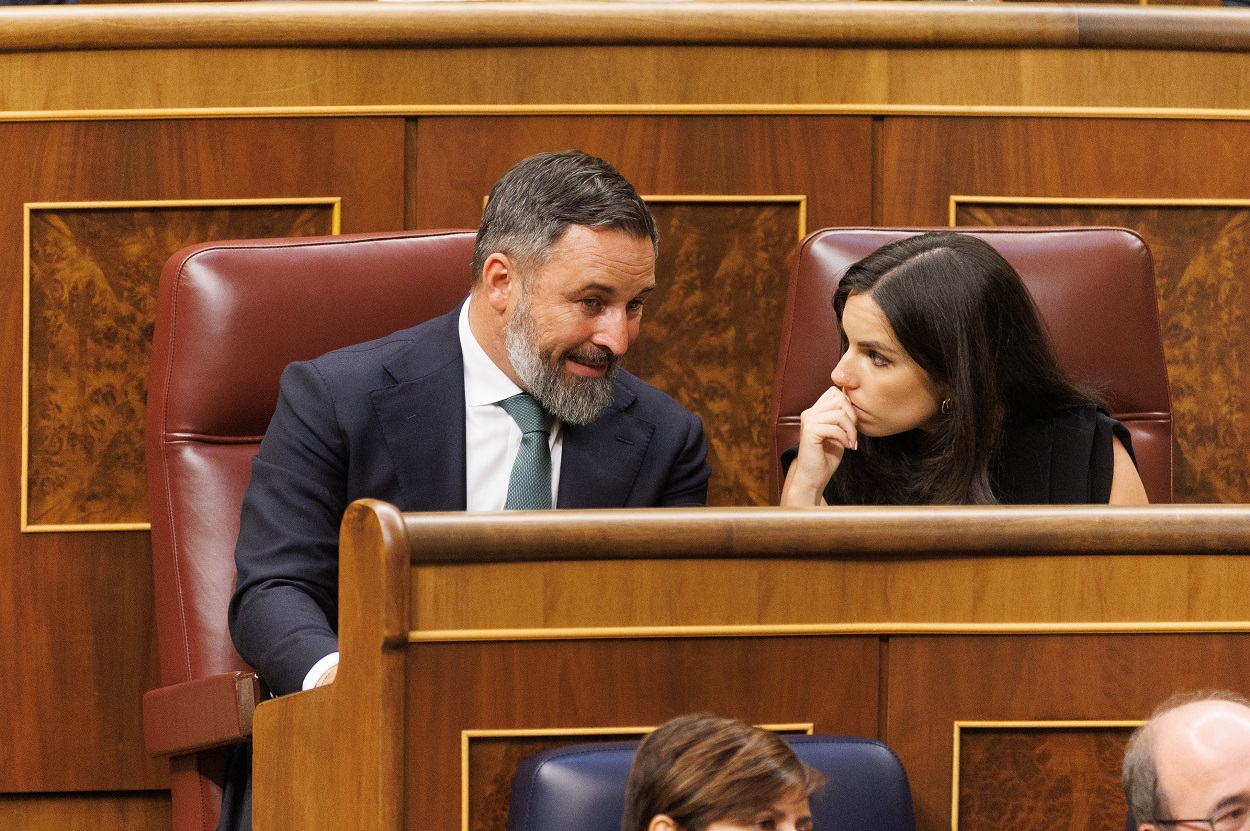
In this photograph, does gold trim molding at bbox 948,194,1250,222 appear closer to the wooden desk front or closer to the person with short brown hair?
the wooden desk front

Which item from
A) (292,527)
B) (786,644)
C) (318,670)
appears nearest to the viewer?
(786,644)

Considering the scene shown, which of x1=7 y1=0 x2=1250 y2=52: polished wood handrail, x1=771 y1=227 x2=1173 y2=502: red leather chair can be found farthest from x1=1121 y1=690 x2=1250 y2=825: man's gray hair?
x1=7 y1=0 x2=1250 y2=52: polished wood handrail

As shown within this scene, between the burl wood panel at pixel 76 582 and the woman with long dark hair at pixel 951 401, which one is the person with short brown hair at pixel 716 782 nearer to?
the woman with long dark hair at pixel 951 401

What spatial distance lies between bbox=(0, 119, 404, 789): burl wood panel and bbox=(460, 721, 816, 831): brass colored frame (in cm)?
61

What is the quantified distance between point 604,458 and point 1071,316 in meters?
0.39

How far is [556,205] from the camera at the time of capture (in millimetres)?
1166

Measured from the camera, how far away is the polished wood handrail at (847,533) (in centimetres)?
80

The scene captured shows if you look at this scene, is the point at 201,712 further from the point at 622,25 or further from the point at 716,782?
the point at 622,25

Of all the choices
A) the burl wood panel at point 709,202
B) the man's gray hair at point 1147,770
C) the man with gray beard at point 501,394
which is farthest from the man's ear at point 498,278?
the man's gray hair at point 1147,770

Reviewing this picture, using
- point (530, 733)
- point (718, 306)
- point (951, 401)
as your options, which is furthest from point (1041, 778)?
point (718, 306)

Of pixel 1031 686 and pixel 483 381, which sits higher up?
pixel 483 381

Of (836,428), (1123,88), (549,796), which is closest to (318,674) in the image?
(549,796)

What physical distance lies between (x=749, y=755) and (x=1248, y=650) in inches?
11.8

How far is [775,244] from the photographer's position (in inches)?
55.5
